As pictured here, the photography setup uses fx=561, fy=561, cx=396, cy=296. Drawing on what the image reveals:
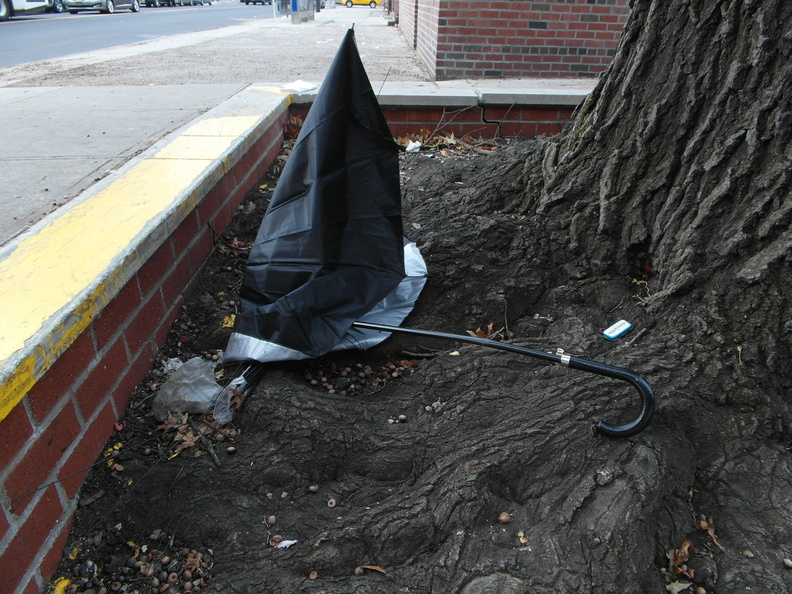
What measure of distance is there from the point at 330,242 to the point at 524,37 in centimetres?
465

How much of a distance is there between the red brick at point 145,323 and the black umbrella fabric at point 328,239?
1.10ft

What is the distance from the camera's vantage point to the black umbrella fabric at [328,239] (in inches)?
90.6

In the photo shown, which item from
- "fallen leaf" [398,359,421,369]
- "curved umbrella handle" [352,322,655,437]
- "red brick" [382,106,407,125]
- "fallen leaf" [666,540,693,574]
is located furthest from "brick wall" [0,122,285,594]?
"red brick" [382,106,407,125]

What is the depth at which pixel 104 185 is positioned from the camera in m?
2.79

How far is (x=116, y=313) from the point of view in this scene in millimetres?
1993

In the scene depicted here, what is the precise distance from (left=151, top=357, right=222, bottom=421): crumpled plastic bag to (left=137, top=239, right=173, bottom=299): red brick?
37 centimetres

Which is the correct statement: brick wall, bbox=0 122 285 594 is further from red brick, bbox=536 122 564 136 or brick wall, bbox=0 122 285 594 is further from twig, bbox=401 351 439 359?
red brick, bbox=536 122 564 136

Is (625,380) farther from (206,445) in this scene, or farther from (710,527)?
(206,445)

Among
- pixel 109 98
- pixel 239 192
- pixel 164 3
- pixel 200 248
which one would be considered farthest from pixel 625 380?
pixel 164 3

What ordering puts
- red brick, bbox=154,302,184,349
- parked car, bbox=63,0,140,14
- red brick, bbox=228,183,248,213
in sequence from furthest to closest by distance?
parked car, bbox=63,0,140,14, red brick, bbox=228,183,248,213, red brick, bbox=154,302,184,349

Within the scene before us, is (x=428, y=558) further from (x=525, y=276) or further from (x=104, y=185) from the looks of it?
(x=104, y=185)

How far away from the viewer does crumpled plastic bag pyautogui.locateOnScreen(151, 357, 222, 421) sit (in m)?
2.04

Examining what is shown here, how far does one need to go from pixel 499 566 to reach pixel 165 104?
4.66m

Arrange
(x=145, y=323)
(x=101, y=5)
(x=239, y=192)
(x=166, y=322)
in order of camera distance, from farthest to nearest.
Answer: (x=101, y=5), (x=239, y=192), (x=166, y=322), (x=145, y=323)
